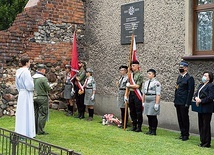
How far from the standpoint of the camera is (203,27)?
9352 millimetres

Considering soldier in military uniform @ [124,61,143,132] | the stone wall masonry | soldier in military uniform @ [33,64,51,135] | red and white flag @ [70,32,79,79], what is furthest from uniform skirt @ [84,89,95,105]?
soldier in military uniform @ [33,64,51,135]

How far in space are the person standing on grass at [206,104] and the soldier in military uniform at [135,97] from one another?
1.98 meters

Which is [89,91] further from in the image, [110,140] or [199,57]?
[199,57]

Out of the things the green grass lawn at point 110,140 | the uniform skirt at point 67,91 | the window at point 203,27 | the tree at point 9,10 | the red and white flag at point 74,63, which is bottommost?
the green grass lawn at point 110,140

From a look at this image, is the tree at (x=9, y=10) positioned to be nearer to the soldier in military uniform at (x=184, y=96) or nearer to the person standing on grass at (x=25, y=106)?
the person standing on grass at (x=25, y=106)

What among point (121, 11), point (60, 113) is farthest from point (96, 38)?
point (60, 113)

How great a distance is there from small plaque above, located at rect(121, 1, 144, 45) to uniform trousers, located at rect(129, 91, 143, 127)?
2189mm

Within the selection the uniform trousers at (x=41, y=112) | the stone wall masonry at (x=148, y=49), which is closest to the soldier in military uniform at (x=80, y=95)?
the stone wall masonry at (x=148, y=49)

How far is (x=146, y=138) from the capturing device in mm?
8445

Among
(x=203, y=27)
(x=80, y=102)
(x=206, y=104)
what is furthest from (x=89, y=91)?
(x=206, y=104)

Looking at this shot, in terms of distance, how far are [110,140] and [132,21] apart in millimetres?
4528

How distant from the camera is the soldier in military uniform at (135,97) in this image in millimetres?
9383

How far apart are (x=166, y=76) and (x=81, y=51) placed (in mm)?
4248

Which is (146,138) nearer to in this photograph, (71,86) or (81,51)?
(71,86)
